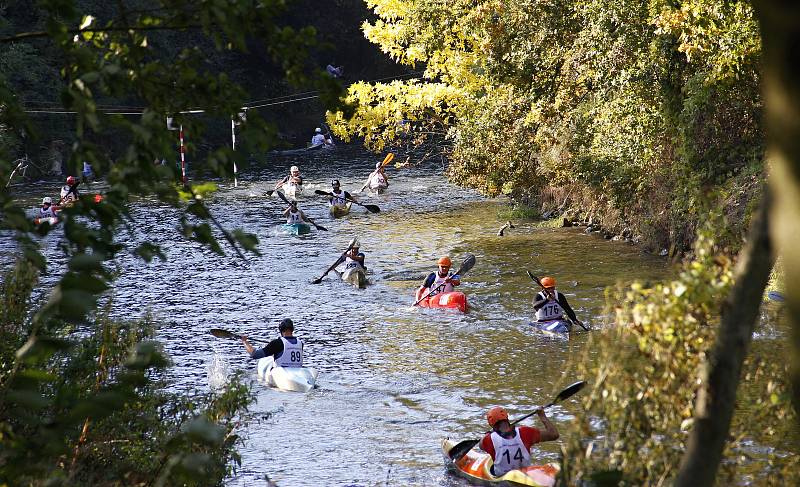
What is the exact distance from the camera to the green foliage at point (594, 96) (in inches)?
773

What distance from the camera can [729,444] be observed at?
5867 millimetres

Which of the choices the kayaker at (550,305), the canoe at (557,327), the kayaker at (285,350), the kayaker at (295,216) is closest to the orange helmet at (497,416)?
the kayaker at (285,350)

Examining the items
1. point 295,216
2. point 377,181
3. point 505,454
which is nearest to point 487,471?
point 505,454

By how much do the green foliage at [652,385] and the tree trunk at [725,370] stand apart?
3.07ft

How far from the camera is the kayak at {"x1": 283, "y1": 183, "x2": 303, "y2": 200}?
33844 mm

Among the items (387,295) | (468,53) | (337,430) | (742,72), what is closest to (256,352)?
(337,430)

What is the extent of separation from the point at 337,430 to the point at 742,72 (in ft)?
33.7

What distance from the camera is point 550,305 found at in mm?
16922

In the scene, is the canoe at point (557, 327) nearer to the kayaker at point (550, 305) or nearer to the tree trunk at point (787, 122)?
the kayaker at point (550, 305)

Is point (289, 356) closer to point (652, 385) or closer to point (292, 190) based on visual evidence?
point (652, 385)

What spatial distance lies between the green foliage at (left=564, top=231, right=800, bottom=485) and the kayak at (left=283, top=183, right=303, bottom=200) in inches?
1119

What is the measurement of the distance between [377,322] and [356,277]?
288 centimetres

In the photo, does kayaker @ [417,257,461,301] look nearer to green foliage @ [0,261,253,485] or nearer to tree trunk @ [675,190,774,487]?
A: green foliage @ [0,261,253,485]

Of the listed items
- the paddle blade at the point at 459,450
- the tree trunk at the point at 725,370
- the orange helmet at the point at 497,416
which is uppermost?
the tree trunk at the point at 725,370
